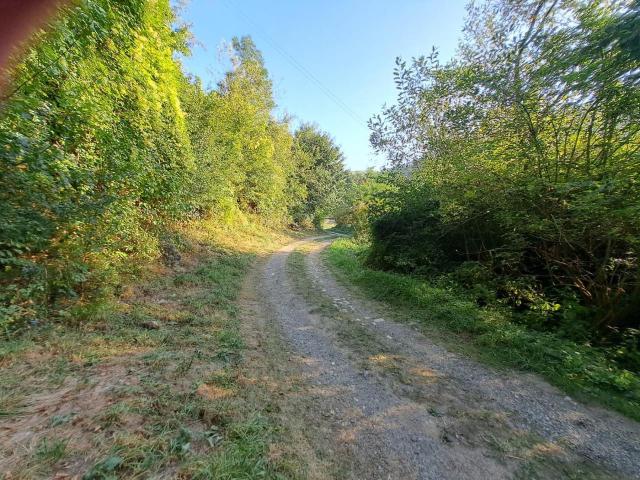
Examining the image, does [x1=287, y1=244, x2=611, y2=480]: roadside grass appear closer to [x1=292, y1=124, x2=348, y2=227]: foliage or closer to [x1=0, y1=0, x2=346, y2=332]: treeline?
[x1=0, y1=0, x2=346, y2=332]: treeline

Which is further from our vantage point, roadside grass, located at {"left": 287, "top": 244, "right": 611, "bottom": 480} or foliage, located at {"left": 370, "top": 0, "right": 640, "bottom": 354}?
foliage, located at {"left": 370, "top": 0, "right": 640, "bottom": 354}

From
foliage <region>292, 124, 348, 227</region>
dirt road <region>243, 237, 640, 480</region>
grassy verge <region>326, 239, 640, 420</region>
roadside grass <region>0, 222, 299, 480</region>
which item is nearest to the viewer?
roadside grass <region>0, 222, 299, 480</region>

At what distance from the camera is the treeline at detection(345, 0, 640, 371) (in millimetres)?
4078

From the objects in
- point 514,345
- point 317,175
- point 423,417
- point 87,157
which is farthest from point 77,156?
point 317,175

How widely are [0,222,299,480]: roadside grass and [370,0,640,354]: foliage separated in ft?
17.4

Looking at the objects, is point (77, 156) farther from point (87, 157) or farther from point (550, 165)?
point (550, 165)

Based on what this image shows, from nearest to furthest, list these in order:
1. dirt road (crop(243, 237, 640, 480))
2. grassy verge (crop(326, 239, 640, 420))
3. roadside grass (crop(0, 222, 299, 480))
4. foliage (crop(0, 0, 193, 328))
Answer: roadside grass (crop(0, 222, 299, 480)) < dirt road (crop(243, 237, 640, 480)) < foliage (crop(0, 0, 193, 328)) < grassy verge (crop(326, 239, 640, 420))

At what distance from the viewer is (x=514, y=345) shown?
454cm

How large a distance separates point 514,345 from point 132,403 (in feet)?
17.6

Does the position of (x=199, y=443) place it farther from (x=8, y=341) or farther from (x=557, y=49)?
(x=557, y=49)

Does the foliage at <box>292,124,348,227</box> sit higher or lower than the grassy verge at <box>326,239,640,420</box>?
higher

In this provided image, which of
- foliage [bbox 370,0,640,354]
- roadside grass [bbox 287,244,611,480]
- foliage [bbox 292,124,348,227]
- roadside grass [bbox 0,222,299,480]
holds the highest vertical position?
foliage [bbox 292,124,348,227]

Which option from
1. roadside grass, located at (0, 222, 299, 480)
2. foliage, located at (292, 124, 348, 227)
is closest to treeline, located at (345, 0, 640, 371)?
roadside grass, located at (0, 222, 299, 480)

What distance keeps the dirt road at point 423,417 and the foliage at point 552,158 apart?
2.61 m
